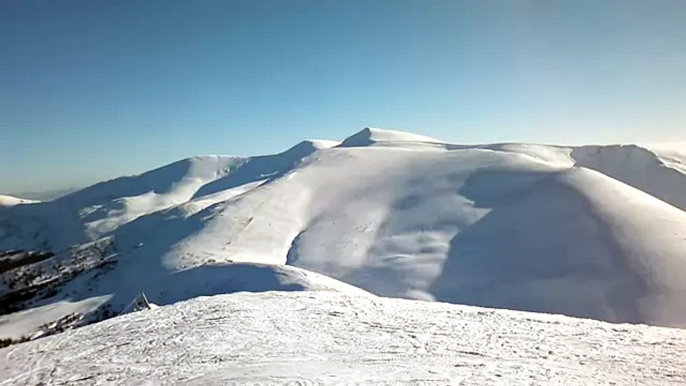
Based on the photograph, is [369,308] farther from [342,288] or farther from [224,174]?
[224,174]

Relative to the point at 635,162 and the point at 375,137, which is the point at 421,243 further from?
the point at 375,137

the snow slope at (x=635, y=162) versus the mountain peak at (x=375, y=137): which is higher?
the mountain peak at (x=375, y=137)

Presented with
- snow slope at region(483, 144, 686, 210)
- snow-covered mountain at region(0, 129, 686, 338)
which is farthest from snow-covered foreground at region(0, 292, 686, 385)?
snow slope at region(483, 144, 686, 210)

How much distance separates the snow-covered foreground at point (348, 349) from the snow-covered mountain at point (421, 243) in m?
13.3

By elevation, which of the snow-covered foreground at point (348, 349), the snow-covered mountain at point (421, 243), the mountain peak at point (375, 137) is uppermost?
the mountain peak at point (375, 137)

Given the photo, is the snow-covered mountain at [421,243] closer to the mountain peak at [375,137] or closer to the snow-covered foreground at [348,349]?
the snow-covered foreground at [348,349]

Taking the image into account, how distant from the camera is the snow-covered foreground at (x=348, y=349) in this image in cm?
816

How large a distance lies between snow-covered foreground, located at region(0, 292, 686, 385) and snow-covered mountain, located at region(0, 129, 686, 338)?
13276 mm

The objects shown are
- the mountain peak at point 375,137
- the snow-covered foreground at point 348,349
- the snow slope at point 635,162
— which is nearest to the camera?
the snow-covered foreground at point 348,349

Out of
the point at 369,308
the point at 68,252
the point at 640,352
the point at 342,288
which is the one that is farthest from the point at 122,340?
the point at 68,252

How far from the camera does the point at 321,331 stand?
10.8 metres

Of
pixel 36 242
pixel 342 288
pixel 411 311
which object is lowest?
pixel 36 242

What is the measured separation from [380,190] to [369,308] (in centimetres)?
3275

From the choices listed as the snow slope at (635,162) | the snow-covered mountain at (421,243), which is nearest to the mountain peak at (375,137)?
the snow slope at (635,162)
